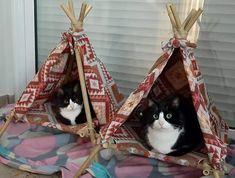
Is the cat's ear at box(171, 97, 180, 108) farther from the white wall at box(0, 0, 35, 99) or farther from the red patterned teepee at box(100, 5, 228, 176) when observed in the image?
the white wall at box(0, 0, 35, 99)

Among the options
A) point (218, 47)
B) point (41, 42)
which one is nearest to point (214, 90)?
point (218, 47)

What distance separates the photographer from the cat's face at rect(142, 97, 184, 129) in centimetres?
Result: 101

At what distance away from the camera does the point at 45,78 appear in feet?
4.12

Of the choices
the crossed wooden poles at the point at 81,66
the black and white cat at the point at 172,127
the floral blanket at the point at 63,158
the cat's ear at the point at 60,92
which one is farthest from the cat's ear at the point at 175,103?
the cat's ear at the point at 60,92

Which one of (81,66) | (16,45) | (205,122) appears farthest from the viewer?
(16,45)

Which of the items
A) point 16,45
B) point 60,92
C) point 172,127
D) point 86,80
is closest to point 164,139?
point 172,127

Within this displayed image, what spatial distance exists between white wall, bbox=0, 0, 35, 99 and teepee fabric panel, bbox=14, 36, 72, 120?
52cm

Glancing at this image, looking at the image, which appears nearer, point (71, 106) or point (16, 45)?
point (71, 106)

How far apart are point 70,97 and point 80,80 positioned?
0.38 feet

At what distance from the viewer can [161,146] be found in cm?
106

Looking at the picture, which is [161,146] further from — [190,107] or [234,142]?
[234,142]

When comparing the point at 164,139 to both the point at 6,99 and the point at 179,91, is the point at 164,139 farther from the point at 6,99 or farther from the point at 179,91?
the point at 6,99

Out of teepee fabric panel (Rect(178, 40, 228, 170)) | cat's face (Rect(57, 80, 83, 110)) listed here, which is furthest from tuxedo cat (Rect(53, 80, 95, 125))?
teepee fabric panel (Rect(178, 40, 228, 170))

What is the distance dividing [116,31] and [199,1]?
43 centimetres
